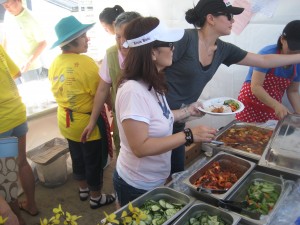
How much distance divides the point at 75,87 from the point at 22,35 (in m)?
1.01

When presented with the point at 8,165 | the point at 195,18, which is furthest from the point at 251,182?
the point at 8,165

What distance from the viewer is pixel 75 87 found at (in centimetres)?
233

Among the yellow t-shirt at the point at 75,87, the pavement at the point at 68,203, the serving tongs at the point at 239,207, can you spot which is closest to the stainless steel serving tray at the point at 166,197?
the serving tongs at the point at 239,207

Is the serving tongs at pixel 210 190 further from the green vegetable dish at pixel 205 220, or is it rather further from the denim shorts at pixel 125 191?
the denim shorts at pixel 125 191

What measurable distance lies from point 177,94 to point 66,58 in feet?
3.32

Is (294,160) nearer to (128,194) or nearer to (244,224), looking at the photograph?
(244,224)

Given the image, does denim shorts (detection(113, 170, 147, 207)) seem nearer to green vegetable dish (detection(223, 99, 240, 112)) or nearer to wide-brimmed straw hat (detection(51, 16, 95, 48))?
green vegetable dish (detection(223, 99, 240, 112))

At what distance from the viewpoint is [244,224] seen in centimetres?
115

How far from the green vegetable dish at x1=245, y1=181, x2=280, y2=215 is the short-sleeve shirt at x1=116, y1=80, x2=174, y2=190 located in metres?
0.46

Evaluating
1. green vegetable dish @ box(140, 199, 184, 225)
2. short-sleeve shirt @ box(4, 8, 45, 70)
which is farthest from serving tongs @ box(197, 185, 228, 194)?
short-sleeve shirt @ box(4, 8, 45, 70)

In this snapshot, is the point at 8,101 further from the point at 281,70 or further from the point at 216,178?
the point at 281,70

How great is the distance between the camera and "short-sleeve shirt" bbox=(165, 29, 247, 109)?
1.82m

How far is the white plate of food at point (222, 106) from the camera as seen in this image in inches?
71.6

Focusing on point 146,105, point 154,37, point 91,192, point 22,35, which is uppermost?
point 154,37
